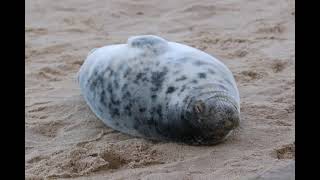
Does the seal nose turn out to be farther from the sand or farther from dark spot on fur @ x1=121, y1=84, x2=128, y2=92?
dark spot on fur @ x1=121, y1=84, x2=128, y2=92

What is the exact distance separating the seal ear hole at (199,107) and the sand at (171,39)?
0.18 m

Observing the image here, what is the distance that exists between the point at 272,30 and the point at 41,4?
2.46 metres

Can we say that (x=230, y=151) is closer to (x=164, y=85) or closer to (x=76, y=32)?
(x=164, y=85)

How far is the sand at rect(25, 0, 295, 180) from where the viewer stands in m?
2.59

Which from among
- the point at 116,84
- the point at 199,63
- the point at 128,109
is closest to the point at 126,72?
the point at 116,84

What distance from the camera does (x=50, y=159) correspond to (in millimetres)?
2725

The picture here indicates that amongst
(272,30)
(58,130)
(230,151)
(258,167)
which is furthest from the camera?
(272,30)

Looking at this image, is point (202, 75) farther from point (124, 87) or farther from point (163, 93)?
point (124, 87)

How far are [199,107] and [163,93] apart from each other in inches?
7.8

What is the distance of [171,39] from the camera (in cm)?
483

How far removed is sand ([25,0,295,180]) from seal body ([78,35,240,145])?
0.27 ft

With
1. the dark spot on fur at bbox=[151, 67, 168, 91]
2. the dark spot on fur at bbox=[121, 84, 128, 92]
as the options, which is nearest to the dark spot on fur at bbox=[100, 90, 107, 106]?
the dark spot on fur at bbox=[121, 84, 128, 92]
